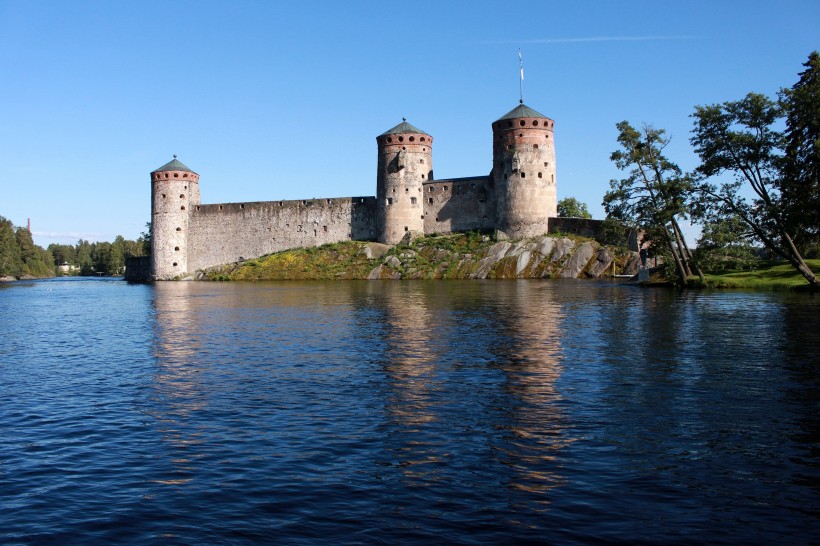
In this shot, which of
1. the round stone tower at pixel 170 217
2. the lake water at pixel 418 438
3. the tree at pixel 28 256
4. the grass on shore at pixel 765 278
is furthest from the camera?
the tree at pixel 28 256

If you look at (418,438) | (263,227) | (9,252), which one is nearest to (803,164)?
(418,438)

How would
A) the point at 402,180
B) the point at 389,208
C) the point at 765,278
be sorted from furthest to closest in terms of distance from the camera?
the point at 389,208
the point at 402,180
the point at 765,278

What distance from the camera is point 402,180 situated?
8144 cm

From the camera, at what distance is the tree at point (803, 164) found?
41469mm

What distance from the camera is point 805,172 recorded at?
45.6 meters

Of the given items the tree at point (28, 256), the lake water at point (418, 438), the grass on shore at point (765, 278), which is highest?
the tree at point (28, 256)

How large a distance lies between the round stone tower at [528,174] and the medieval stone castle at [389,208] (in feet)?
0.35

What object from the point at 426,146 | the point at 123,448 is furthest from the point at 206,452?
the point at 426,146

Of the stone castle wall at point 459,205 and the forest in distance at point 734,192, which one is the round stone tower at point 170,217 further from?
the forest in distance at point 734,192

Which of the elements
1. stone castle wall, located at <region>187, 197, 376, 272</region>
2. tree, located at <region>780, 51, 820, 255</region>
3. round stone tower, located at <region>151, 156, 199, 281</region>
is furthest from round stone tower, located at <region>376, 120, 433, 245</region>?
tree, located at <region>780, 51, 820, 255</region>

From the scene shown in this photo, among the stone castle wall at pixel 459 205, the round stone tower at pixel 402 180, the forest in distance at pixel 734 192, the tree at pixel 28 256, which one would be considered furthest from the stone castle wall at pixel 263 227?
the tree at pixel 28 256

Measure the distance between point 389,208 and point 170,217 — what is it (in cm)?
2937

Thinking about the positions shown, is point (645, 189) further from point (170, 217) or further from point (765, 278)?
point (170, 217)

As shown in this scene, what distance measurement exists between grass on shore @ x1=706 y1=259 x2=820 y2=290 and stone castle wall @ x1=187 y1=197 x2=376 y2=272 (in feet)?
152
